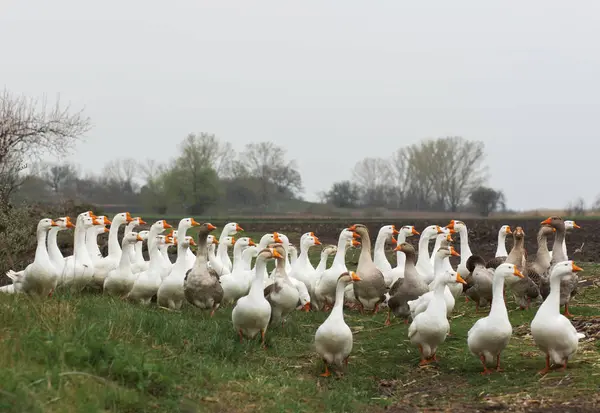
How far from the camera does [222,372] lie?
7688 mm

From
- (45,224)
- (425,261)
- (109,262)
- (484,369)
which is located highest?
(45,224)

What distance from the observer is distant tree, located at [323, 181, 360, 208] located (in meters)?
54.8

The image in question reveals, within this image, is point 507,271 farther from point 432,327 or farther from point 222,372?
point 222,372

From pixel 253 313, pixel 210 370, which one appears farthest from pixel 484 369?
pixel 210 370

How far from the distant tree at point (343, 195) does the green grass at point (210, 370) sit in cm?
4377

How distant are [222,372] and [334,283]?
5.89 metres

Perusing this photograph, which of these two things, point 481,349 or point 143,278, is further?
point 143,278

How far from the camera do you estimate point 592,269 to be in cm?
1788

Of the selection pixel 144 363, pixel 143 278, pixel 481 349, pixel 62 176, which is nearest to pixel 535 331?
pixel 481 349

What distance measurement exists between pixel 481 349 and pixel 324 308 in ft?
19.0

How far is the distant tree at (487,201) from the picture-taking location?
52.4m

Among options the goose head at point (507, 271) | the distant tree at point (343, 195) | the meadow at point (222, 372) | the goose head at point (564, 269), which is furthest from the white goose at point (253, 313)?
the distant tree at point (343, 195)

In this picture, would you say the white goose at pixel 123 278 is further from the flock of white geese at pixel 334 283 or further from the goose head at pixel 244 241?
the goose head at pixel 244 241

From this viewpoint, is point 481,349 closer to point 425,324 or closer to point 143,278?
point 425,324
